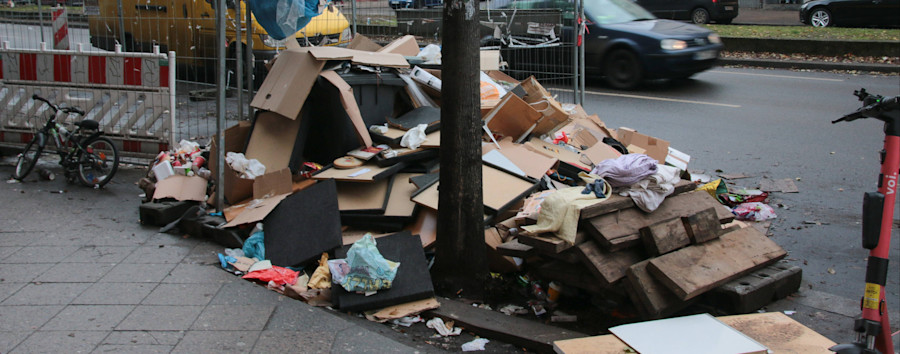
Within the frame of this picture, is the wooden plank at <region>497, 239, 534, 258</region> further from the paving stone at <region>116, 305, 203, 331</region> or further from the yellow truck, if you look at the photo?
the yellow truck

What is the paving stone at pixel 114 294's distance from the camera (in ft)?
14.1

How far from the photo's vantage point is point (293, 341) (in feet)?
12.9

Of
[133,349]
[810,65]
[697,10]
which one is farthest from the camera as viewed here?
[697,10]

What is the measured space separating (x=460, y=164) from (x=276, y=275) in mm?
1433

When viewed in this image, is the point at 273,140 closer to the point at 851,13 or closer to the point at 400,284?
the point at 400,284

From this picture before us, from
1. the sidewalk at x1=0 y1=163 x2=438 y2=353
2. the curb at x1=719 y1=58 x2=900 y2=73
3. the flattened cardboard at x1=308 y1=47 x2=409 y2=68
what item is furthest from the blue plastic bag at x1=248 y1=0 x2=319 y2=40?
the curb at x1=719 y1=58 x2=900 y2=73

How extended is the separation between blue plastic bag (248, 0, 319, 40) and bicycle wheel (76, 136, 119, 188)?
1.90m

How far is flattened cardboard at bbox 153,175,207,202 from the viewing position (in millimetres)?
5867

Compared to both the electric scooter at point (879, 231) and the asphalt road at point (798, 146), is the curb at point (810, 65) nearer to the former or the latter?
the asphalt road at point (798, 146)

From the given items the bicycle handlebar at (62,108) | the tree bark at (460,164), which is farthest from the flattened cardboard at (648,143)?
the bicycle handlebar at (62,108)

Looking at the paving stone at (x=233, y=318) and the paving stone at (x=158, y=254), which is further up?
the paving stone at (x=158, y=254)

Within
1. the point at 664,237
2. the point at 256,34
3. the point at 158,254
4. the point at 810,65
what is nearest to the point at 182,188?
the point at 158,254

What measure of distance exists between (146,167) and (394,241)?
3798 mm

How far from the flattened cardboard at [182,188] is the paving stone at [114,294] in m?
1.41
